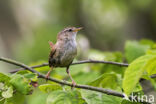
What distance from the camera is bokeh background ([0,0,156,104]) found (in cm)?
964

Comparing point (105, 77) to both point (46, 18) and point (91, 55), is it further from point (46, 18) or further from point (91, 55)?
point (46, 18)

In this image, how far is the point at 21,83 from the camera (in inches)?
94.3

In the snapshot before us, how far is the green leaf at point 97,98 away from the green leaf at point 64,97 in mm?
51

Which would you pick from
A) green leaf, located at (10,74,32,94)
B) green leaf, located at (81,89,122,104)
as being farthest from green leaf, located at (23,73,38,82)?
green leaf, located at (81,89,122,104)

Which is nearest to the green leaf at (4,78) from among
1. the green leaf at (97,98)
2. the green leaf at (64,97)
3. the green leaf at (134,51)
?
the green leaf at (64,97)

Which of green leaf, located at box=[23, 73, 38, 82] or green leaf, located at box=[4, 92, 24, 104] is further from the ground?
green leaf, located at box=[23, 73, 38, 82]

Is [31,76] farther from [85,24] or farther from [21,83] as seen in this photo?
[85,24]

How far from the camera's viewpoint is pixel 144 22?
10.2m

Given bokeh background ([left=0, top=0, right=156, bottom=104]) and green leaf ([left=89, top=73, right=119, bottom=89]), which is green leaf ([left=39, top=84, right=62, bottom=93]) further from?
bokeh background ([left=0, top=0, right=156, bottom=104])

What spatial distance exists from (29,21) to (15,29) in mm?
2374

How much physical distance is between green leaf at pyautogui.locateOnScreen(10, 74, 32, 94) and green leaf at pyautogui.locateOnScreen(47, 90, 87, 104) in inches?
10.3

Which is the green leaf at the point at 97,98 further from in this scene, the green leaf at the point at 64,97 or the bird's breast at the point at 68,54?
the bird's breast at the point at 68,54

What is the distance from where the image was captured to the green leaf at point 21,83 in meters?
2.38

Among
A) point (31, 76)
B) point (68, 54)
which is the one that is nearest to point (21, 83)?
point (31, 76)
